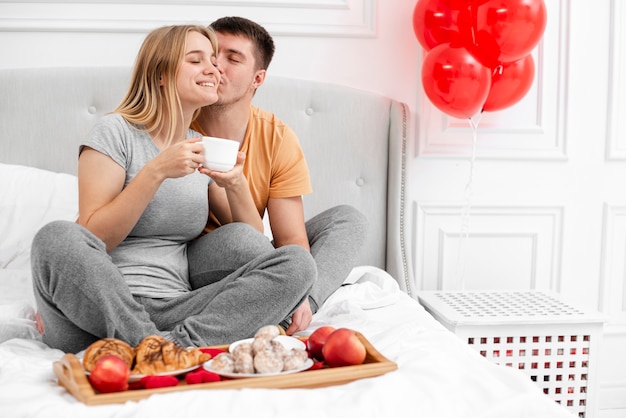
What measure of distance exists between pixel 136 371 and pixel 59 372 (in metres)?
0.12

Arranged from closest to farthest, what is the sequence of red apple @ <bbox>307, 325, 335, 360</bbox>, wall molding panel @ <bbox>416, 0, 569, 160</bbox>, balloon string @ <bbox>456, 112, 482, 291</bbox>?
red apple @ <bbox>307, 325, 335, 360</bbox>, balloon string @ <bbox>456, 112, 482, 291</bbox>, wall molding panel @ <bbox>416, 0, 569, 160</bbox>

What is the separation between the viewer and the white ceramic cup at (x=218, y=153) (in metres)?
1.40

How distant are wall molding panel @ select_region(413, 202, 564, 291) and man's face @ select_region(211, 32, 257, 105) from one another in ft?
2.50

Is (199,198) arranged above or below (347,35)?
below

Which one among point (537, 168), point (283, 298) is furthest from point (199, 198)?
point (537, 168)

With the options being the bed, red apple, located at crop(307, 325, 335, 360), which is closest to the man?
the bed

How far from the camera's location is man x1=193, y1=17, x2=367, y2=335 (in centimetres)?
189

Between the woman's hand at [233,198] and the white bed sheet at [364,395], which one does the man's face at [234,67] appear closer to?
the woman's hand at [233,198]

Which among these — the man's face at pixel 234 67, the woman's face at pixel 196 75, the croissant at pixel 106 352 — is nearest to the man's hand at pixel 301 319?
the croissant at pixel 106 352

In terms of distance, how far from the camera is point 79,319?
4.35 feet

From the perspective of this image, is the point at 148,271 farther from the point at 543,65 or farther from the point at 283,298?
the point at 543,65

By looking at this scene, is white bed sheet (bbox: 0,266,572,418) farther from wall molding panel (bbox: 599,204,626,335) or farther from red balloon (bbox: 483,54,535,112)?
wall molding panel (bbox: 599,204,626,335)

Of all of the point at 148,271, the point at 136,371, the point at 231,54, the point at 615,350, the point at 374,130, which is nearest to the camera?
the point at 136,371

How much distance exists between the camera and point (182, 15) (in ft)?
7.31
